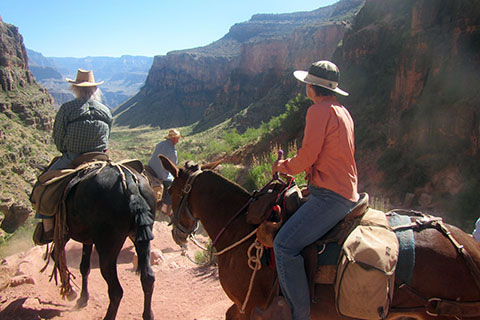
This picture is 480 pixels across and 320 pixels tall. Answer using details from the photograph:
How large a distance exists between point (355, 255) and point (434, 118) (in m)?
13.4

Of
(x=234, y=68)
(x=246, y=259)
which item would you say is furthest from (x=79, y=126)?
(x=234, y=68)

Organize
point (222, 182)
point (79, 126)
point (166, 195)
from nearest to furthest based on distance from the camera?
point (222, 182) < point (79, 126) < point (166, 195)

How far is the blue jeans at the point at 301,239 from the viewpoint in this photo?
261 cm

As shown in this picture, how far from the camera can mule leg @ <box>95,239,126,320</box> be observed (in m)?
4.16

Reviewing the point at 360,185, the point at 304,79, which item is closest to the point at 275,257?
the point at 304,79

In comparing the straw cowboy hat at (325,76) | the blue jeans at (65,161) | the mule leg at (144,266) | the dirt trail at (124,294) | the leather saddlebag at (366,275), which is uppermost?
the straw cowboy hat at (325,76)

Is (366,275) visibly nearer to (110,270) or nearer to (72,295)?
(110,270)

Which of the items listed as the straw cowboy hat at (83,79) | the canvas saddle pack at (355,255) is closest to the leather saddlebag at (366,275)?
the canvas saddle pack at (355,255)

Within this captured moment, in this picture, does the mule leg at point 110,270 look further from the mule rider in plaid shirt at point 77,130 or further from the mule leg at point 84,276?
the mule leg at point 84,276

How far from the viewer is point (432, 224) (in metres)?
2.73

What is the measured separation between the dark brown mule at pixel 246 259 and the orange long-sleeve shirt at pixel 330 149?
0.76m

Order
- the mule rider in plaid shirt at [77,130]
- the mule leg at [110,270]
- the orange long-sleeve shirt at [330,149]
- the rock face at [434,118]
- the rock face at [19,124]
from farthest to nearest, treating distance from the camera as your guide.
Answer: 1. the rock face at [19,124]
2. the rock face at [434,118]
3. the mule rider in plaid shirt at [77,130]
4. the mule leg at [110,270]
5. the orange long-sleeve shirt at [330,149]

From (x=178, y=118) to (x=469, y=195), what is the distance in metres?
108

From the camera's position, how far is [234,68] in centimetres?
10175
